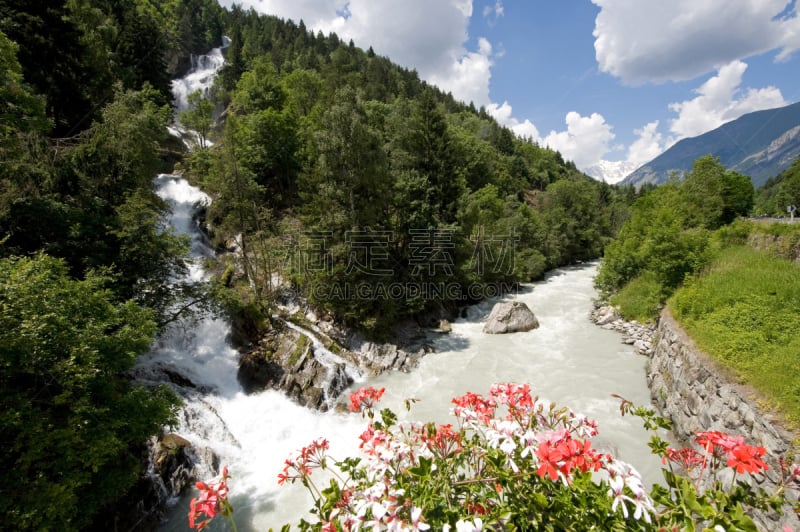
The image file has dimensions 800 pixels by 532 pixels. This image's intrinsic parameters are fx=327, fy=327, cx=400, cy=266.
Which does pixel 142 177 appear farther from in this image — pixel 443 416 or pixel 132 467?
pixel 443 416

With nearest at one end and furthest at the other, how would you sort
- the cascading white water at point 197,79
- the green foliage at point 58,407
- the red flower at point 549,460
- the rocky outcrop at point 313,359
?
the red flower at point 549,460 → the green foliage at point 58,407 → the rocky outcrop at point 313,359 → the cascading white water at point 197,79

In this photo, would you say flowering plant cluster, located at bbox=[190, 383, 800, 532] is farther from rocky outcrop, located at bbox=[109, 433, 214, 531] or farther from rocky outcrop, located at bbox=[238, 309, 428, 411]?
rocky outcrop, located at bbox=[238, 309, 428, 411]

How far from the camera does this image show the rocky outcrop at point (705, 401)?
570 centimetres

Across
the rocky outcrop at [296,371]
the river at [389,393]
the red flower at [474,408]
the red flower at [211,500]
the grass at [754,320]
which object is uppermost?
the red flower at [211,500]

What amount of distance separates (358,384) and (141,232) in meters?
9.40

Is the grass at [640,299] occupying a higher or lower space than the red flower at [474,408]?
lower

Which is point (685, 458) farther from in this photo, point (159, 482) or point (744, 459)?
point (159, 482)

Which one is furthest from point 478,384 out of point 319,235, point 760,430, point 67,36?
point 67,36

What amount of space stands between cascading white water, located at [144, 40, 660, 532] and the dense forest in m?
1.64

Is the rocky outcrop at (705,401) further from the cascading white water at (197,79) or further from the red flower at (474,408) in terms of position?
the cascading white water at (197,79)

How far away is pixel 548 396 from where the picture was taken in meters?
11.3

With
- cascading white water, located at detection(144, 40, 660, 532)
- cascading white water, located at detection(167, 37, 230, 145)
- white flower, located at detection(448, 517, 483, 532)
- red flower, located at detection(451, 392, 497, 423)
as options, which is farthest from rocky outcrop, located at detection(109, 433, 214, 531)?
cascading white water, located at detection(167, 37, 230, 145)

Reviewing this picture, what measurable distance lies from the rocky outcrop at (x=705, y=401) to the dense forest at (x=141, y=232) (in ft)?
17.3

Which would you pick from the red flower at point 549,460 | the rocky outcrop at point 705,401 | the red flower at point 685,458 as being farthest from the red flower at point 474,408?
the rocky outcrop at point 705,401
